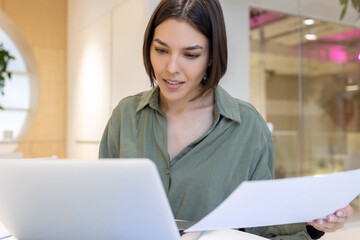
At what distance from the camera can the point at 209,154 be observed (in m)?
1.22

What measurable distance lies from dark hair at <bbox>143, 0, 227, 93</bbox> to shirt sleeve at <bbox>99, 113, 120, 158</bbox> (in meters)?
0.30

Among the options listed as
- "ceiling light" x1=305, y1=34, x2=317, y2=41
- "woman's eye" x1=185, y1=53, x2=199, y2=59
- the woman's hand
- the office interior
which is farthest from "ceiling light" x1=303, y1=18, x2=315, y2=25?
the woman's hand

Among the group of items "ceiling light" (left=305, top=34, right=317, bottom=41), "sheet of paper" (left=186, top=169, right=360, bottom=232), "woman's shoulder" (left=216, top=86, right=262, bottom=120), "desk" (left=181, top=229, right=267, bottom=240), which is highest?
"ceiling light" (left=305, top=34, right=317, bottom=41)

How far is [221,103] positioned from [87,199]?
2.52 feet

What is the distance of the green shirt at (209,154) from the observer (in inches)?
46.5

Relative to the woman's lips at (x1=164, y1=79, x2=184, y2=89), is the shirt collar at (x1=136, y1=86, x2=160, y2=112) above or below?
below

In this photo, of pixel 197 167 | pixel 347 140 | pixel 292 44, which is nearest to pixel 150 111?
pixel 197 167

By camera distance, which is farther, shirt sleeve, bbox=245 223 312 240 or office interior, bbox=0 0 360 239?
office interior, bbox=0 0 360 239

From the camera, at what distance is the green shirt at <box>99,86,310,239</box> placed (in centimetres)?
118

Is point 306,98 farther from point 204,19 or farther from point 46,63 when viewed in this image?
point 204,19

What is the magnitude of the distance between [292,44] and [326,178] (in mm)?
4075

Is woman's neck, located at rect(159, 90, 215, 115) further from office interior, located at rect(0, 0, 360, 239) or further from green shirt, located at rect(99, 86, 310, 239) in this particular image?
office interior, located at rect(0, 0, 360, 239)

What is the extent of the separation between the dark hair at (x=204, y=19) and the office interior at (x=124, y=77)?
2.46 metres

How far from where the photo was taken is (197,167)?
1187mm
